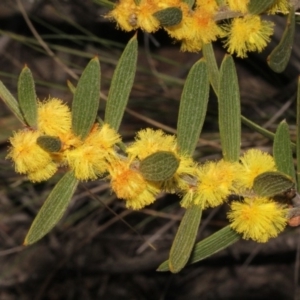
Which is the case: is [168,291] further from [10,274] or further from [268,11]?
[268,11]

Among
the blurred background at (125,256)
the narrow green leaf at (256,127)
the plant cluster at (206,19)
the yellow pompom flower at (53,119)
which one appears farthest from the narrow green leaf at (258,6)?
the blurred background at (125,256)

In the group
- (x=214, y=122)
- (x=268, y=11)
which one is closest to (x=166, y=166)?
(x=268, y=11)

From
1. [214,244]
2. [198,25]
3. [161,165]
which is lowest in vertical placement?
[214,244]

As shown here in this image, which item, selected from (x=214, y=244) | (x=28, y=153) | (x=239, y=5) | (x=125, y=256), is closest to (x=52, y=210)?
(x=28, y=153)

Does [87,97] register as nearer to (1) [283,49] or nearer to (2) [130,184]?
(2) [130,184]

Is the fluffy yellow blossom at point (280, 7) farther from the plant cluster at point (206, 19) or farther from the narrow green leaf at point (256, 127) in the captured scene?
the narrow green leaf at point (256, 127)

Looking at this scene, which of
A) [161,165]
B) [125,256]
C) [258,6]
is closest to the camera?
[161,165]
